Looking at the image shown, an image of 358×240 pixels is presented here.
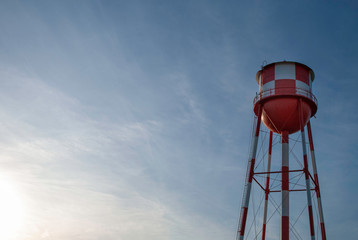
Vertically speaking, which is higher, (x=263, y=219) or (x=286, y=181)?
(x=286, y=181)

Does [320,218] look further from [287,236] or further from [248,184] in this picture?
[248,184]

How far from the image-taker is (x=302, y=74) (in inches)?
856

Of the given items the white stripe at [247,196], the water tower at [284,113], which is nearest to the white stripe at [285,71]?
the water tower at [284,113]

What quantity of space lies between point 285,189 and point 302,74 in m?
7.13

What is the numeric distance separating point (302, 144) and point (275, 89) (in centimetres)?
376

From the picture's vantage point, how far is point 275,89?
70.1 feet

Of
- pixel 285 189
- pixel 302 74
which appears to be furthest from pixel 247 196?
pixel 302 74

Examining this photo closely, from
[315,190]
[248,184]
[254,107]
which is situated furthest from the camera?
[254,107]

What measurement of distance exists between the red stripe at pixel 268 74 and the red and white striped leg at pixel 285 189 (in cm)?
357

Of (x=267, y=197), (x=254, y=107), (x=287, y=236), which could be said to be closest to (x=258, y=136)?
(x=254, y=107)

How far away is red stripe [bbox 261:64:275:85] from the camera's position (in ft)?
72.4

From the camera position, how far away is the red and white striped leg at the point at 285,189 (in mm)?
20078

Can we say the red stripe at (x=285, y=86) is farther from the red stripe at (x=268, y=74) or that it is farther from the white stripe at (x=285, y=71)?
the red stripe at (x=268, y=74)

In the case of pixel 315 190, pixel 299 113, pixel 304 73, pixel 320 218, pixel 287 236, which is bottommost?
pixel 287 236
